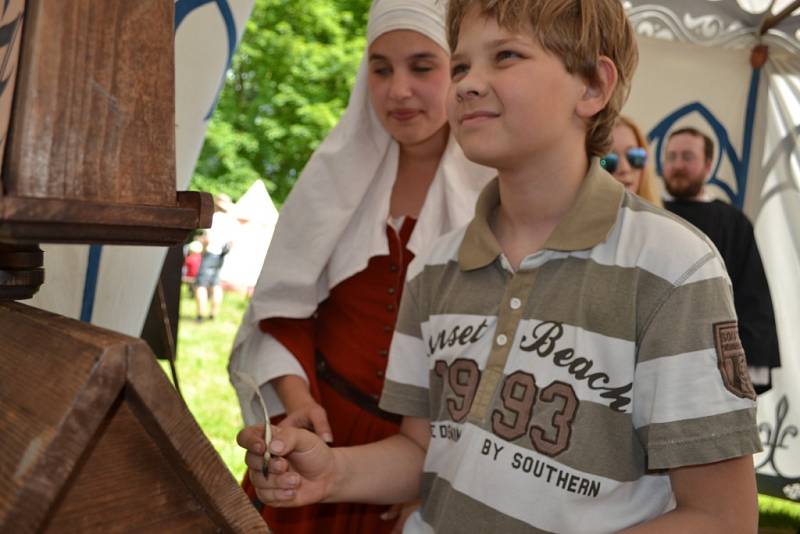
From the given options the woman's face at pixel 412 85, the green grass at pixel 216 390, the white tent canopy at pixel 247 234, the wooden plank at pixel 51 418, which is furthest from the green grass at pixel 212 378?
the wooden plank at pixel 51 418

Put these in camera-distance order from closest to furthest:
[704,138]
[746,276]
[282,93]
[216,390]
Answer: [746,276], [704,138], [216,390], [282,93]

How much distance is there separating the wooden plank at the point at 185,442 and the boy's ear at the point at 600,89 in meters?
0.83

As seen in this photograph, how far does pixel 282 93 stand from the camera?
1614cm

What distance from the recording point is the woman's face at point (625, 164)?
2.62m

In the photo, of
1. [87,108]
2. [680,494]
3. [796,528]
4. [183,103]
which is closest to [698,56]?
[796,528]

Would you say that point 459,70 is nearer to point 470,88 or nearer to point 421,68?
point 470,88

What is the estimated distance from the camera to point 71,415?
47cm

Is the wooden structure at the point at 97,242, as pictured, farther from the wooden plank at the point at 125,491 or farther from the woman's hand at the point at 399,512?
the woman's hand at the point at 399,512

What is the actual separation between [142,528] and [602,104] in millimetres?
914

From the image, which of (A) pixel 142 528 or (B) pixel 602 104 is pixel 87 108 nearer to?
(A) pixel 142 528

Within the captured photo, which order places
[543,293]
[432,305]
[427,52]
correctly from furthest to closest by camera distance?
[427,52] → [432,305] → [543,293]

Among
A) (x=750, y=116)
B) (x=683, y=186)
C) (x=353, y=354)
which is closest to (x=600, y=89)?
(x=353, y=354)

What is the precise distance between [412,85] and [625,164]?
1.21 m

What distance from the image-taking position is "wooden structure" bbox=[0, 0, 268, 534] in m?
0.49
